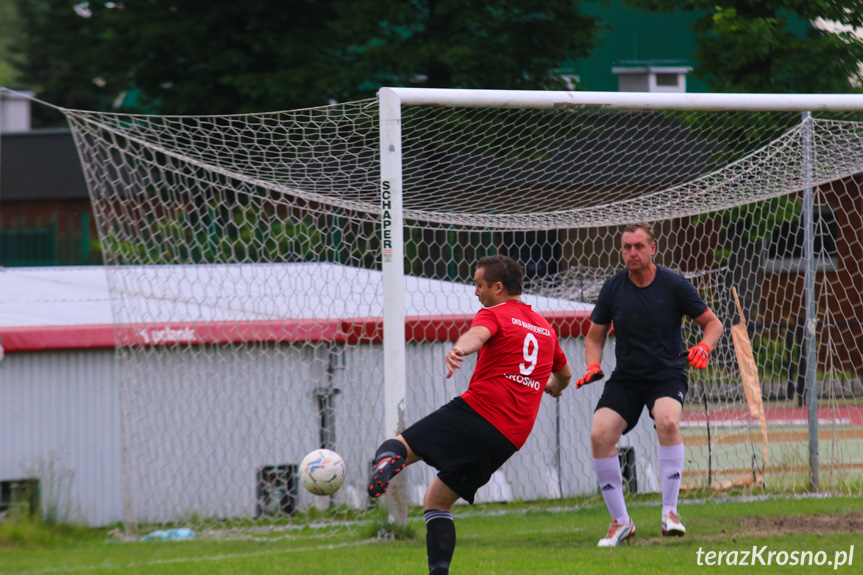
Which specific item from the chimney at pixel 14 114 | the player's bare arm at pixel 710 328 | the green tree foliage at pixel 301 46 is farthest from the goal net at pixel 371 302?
the chimney at pixel 14 114

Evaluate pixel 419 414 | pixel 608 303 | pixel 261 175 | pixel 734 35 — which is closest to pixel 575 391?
pixel 419 414

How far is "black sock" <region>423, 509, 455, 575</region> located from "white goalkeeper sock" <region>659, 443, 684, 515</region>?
5.76 feet

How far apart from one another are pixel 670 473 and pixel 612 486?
0.38m

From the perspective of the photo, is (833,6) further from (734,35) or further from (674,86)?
(674,86)

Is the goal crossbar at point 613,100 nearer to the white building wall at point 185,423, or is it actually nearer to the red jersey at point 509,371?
the red jersey at point 509,371

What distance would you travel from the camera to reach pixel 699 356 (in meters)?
5.73

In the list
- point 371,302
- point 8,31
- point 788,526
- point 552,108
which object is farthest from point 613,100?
point 8,31

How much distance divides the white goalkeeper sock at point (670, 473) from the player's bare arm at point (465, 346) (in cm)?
188

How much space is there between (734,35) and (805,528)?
8.01 meters

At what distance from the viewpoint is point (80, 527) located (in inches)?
257

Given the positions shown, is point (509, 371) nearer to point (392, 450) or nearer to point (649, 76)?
point (392, 450)

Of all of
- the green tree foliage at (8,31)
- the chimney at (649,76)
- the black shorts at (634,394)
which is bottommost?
the black shorts at (634,394)

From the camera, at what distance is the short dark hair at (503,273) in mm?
4961

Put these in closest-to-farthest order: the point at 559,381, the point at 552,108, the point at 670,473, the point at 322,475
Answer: the point at 322,475, the point at 559,381, the point at 670,473, the point at 552,108
